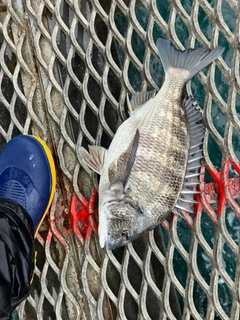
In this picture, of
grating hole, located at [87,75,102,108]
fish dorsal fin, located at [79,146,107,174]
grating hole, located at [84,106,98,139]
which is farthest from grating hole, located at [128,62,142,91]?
fish dorsal fin, located at [79,146,107,174]

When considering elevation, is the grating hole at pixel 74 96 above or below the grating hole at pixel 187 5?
below

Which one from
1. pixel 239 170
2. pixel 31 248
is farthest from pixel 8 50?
pixel 239 170

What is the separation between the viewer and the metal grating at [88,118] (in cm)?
276

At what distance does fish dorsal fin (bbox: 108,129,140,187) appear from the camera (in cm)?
242

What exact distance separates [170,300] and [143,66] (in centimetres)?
154

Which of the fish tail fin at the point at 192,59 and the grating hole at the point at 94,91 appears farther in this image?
the grating hole at the point at 94,91

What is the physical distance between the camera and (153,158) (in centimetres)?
246

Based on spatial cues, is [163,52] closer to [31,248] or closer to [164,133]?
[164,133]

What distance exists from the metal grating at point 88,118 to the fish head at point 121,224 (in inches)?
10.5

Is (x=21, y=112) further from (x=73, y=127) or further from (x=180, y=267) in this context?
(x=180, y=267)

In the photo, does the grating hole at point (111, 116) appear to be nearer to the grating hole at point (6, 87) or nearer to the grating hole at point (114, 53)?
the grating hole at point (114, 53)

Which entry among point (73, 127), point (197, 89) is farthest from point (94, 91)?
point (197, 89)

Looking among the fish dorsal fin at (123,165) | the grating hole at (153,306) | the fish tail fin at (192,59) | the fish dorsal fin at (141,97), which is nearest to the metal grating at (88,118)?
the grating hole at (153,306)

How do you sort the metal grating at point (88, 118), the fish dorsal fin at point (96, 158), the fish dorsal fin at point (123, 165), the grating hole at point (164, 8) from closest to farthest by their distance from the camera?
the fish dorsal fin at point (123, 165)
the fish dorsal fin at point (96, 158)
the metal grating at point (88, 118)
the grating hole at point (164, 8)
